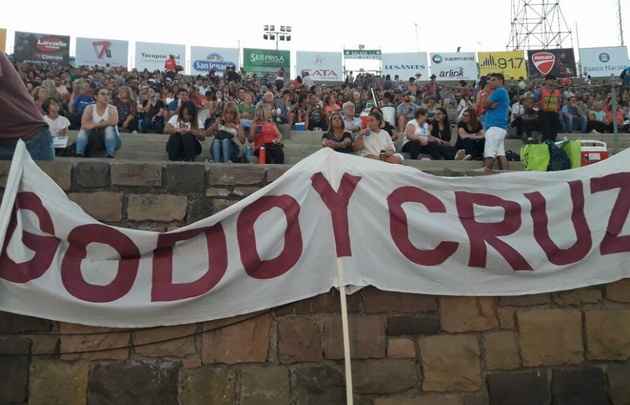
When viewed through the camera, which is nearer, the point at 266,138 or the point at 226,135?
the point at 226,135

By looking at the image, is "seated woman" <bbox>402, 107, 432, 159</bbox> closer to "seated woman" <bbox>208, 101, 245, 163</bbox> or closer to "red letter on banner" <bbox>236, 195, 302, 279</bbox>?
"seated woman" <bbox>208, 101, 245, 163</bbox>

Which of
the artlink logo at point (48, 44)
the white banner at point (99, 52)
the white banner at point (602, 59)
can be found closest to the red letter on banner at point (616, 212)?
the white banner at point (99, 52)

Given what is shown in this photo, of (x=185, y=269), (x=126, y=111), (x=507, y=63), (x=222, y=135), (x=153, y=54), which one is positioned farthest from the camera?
(x=153, y=54)

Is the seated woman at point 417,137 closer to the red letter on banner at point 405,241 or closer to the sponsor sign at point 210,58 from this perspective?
the red letter on banner at point 405,241

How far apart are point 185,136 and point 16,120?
9.87 ft

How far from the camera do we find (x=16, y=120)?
397 cm

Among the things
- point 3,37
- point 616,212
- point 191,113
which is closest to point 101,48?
point 3,37

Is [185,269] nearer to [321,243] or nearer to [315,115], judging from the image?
[321,243]

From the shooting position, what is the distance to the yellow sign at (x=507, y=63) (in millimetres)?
28078

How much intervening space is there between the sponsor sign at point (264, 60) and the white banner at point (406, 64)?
18.9ft

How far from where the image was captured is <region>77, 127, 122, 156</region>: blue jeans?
6.71 metres

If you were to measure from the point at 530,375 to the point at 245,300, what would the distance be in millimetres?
2227

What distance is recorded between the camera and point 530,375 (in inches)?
159

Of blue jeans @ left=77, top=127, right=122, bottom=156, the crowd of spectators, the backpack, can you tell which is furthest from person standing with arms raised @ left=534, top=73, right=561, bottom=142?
blue jeans @ left=77, top=127, right=122, bottom=156
